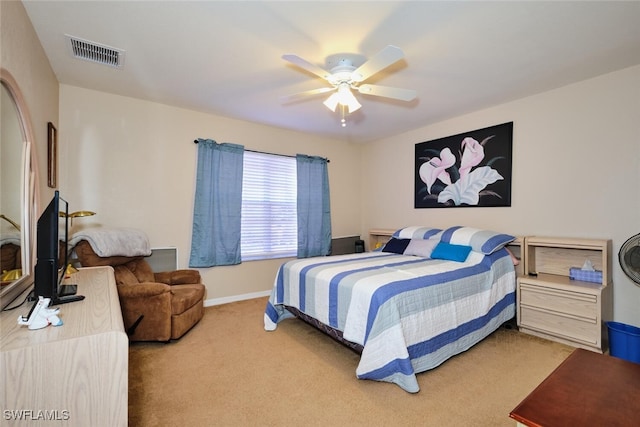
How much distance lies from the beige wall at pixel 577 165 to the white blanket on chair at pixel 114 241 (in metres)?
3.79

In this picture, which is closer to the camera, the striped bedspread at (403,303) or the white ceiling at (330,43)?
the white ceiling at (330,43)

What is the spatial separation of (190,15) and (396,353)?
8.53 feet

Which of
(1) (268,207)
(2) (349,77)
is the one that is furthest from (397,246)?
(2) (349,77)

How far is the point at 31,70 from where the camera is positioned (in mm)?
1971

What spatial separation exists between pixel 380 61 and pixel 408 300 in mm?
1658

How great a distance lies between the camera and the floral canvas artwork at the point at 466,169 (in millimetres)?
3391

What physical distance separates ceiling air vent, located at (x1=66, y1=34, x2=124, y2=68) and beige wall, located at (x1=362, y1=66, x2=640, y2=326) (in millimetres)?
3791

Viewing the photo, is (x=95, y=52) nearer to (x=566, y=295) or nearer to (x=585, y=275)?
(x=566, y=295)

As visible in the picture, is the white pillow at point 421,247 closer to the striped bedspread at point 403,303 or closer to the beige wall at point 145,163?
the striped bedspread at point 403,303

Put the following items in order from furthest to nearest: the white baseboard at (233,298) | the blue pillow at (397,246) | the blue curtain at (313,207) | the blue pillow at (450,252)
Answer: the blue curtain at (313,207) → the white baseboard at (233,298) → the blue pillow at (397,246) → the blue pillow at (450,252)

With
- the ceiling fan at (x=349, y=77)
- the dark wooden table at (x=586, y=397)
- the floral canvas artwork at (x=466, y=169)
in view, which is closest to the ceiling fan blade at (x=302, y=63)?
the ceiling fan at (x=349, y=77)

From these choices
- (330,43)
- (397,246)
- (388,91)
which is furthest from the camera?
(397,246)

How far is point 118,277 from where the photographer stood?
2.74 meters

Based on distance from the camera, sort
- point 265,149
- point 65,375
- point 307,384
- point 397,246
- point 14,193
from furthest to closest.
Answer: point 265,149
point 397,246
point 307,384
point 14,193
point 65,375
